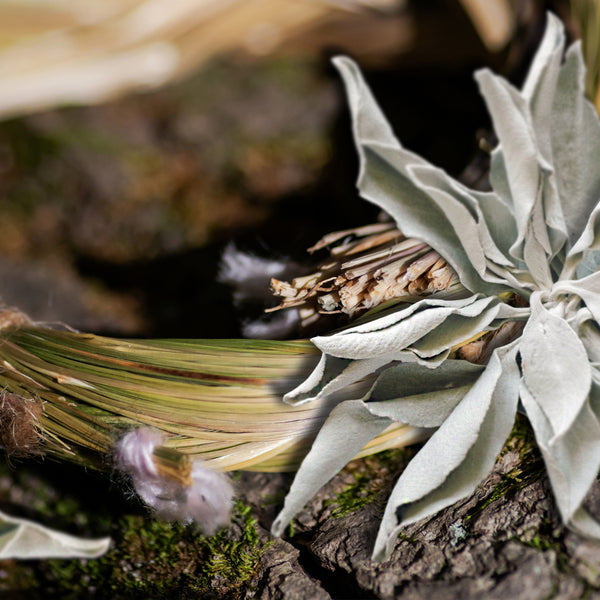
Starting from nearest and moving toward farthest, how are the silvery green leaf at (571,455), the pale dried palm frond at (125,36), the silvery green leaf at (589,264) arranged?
1. the silvery green leaf at (571,455)
2. the silvery green leaf at (589,264)
3. the pale dried palm frond at (125,36)

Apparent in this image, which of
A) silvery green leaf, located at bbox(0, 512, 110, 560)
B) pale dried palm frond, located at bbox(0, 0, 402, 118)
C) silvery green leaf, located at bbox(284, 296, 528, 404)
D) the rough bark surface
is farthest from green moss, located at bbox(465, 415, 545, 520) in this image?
pale dried palm frond, located at bbox(0, 0, 402, 118)

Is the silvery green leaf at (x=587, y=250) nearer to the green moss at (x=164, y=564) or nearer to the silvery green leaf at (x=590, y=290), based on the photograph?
the silvery green leaf at (x=590, y=290)

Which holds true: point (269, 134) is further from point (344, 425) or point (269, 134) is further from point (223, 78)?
point (344, 425)

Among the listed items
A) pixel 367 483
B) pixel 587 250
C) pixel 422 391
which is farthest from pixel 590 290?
pixel 367 483

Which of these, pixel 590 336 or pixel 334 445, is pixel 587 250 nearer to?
pixel 590 336

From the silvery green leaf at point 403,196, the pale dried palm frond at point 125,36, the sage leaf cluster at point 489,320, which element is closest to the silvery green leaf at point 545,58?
the sage leaf cluster at point 489,320
